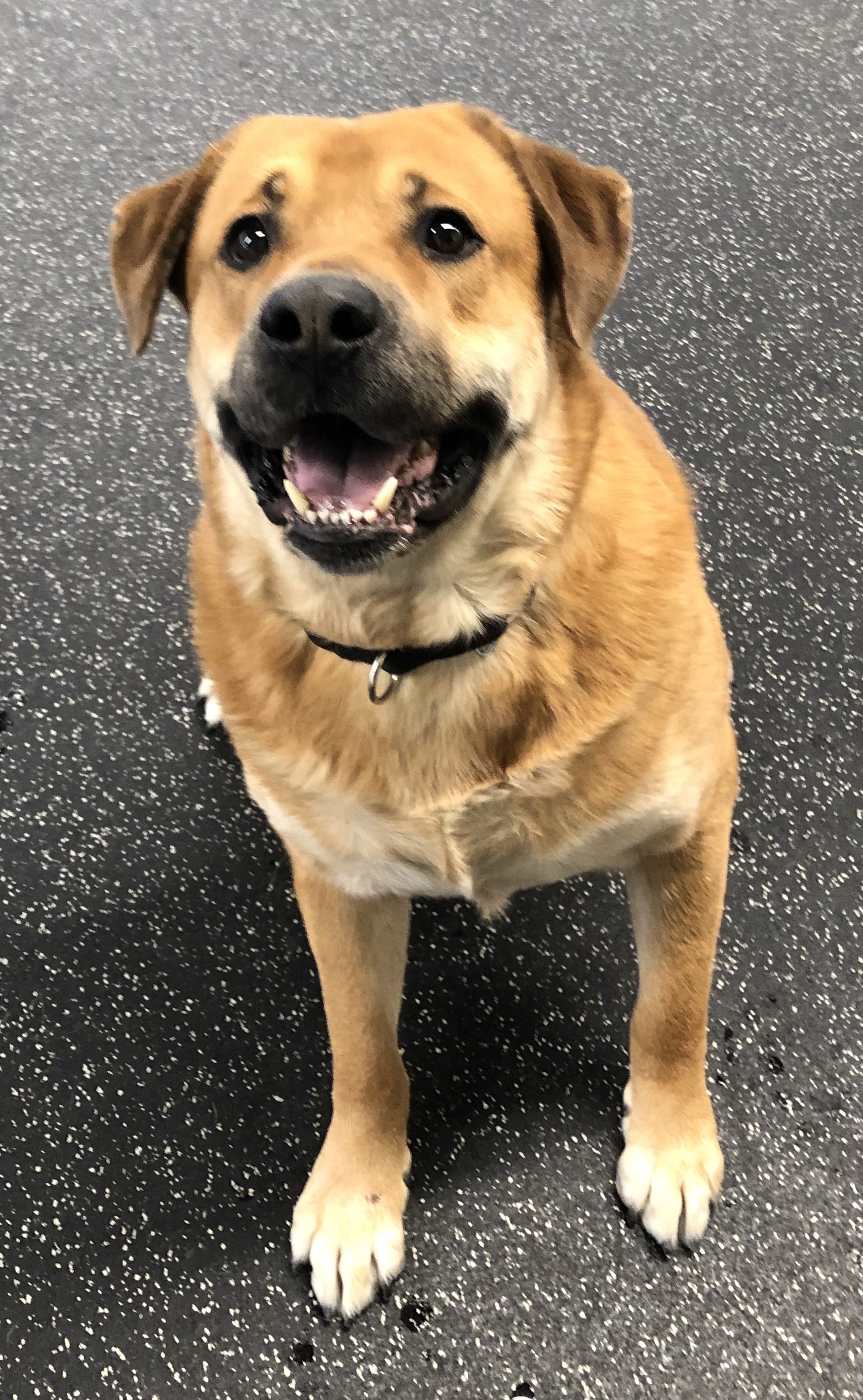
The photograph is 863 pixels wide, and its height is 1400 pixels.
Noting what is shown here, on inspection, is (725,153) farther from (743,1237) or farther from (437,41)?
(743,1237)

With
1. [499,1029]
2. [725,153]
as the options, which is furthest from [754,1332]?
[725,153]

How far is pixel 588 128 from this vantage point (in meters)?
1.91

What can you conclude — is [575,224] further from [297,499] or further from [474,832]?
[474,832]

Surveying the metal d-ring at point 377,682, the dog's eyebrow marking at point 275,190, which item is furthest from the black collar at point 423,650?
the dog's eyebrow marking at point 275,190

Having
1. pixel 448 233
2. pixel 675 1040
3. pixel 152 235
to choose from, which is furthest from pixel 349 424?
pixel 675 1040

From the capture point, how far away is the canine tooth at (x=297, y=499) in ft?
2.52

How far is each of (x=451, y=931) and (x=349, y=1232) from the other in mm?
340

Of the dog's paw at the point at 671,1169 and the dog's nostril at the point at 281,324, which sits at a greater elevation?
the dog's nostril at the point at 281,324

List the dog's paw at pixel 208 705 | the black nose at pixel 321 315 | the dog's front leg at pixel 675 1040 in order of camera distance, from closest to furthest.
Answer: the black nose at pixel 321 315 → the dog's front leg at pixel 675 1040 → the dog's paw at pixel 208 705

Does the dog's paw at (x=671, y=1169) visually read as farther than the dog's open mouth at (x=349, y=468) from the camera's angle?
Yes

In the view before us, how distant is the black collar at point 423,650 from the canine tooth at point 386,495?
5.7 inches

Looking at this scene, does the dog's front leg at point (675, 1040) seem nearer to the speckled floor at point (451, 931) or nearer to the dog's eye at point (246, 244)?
the speckled floor at point (451, 931)

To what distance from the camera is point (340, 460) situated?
792 mm

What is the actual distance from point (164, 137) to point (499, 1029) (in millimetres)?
1677
